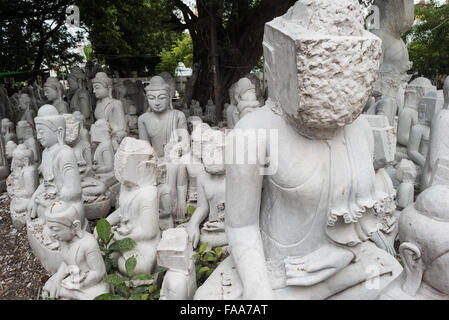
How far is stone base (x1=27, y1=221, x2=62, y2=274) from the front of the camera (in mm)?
3727

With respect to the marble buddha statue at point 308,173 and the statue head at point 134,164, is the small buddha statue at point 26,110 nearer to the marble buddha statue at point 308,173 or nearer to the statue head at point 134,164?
the statue head at point 134,164

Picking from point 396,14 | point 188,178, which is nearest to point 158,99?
point 188,178

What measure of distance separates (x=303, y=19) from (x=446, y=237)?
44.8 inches

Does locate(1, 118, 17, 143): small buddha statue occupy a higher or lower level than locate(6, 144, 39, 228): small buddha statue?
higher

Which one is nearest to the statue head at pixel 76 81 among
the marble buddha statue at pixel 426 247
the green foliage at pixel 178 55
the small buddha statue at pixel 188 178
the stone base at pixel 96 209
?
the stone base at pixel 96 209

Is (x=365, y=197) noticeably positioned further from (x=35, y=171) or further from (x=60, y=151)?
(x=35, y=171)

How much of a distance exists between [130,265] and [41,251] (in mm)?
1541

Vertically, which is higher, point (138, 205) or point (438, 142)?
point (438, 142)

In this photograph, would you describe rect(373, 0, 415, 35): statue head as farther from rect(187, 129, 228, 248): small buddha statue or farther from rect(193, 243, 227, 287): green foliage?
rect(193, 243, 227, 287): green foliage

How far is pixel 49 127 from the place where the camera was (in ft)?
12.7

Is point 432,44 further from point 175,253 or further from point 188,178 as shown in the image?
point 175,253

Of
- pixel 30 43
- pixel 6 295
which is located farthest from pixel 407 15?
pixel 30 43

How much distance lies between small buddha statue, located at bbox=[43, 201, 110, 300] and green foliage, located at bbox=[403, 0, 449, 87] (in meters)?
16.3

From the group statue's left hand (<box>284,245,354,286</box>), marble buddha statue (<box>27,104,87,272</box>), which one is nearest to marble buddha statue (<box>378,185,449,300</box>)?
statue's left hand (<box>284,245,354,286</box>)
